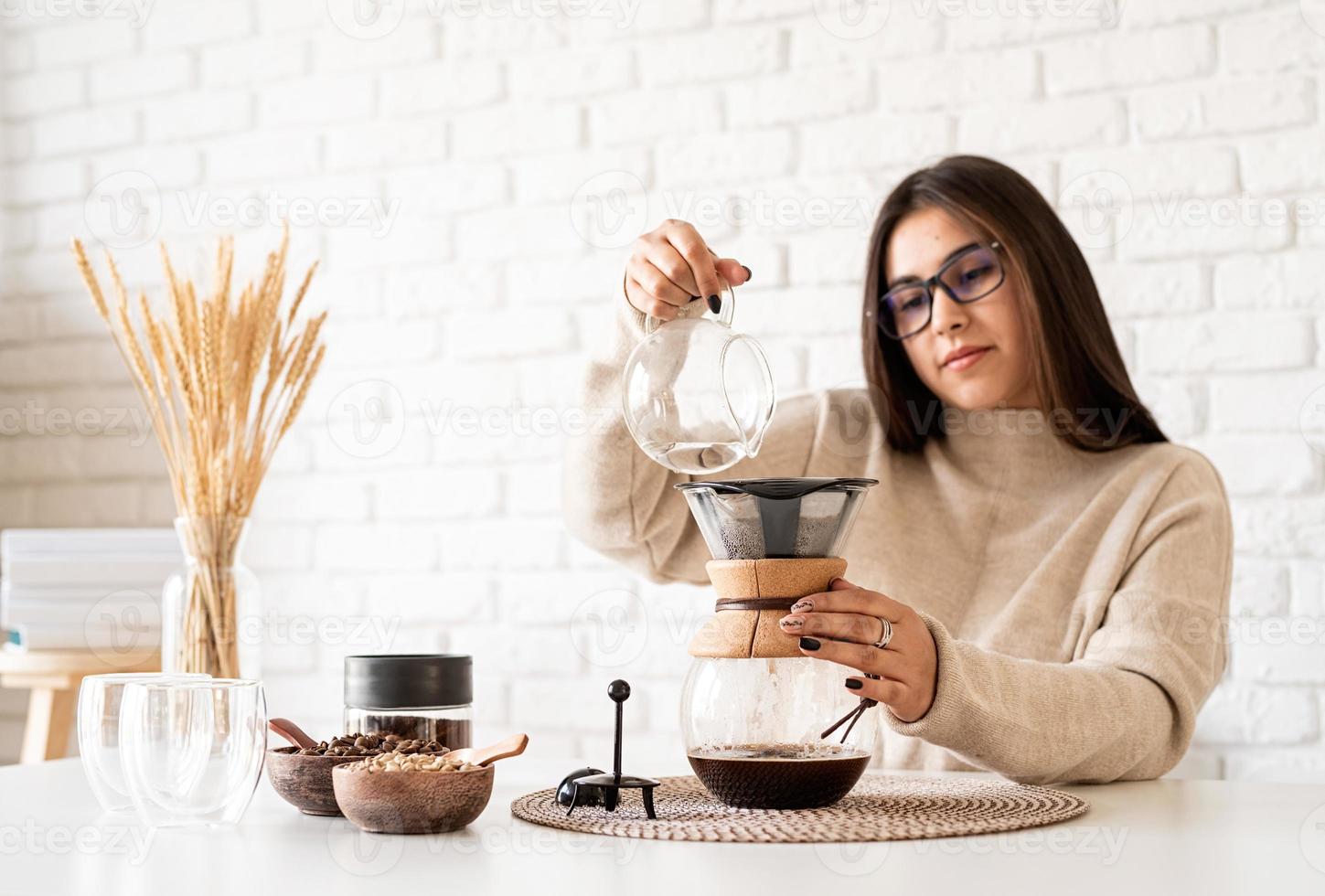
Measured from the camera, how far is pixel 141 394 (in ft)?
7.67

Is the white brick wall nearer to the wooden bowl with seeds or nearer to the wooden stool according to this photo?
the wooden stool

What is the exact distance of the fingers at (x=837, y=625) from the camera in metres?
0.91

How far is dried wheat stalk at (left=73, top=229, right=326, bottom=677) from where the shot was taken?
1.56 m

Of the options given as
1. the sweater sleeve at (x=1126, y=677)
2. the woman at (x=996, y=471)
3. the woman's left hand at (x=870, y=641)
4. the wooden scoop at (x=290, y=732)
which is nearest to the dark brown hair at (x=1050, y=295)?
the woman at (x=996, y=471)

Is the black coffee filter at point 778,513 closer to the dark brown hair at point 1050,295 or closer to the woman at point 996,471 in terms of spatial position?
the woman at point 996,471

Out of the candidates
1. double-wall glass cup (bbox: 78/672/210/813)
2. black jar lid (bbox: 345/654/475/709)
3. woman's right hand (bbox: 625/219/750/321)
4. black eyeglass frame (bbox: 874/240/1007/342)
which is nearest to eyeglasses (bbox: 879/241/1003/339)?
black eyeglass frame (bbox: 874/240/1007/342)

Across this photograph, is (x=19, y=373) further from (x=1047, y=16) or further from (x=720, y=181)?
(x=1047, y=16)

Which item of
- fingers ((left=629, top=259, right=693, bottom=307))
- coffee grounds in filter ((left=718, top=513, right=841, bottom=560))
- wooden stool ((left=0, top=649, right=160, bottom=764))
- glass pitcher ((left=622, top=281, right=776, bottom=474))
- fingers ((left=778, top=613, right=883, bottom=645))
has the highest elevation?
fingers ((left=629, top=259, right=693, bottom=307))

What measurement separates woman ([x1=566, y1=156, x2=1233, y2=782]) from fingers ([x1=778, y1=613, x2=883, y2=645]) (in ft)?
1.42

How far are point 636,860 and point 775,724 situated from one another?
0.54 feet

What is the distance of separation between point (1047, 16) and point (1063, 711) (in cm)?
119

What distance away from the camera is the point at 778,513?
3.06ft

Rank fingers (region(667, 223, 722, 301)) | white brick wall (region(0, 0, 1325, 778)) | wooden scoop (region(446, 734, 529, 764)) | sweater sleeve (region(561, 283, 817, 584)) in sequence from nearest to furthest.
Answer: wooden scoop (region(446, 734, 529, 764)) → fingers (region(667, 223, 722, 301)) → sweater sleeve (region(561, 283, 817, 584)) → white brick wall (region(0, 0, 1325, 778))

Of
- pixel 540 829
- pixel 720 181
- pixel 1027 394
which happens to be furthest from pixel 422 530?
pixel 540 829
